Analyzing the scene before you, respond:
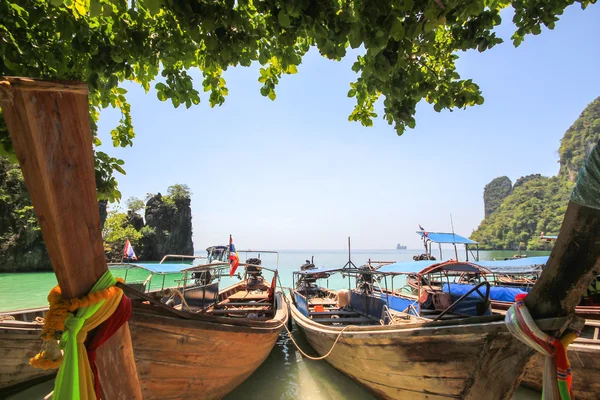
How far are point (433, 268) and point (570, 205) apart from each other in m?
Result: 4.45

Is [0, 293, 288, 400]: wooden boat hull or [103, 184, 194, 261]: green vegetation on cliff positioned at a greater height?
[103, 184, 194, 261]: green vegetation on cliff

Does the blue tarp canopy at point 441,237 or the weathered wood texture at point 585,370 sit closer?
the weathered wood texture at point 585,370

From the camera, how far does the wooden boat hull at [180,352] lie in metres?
2.89

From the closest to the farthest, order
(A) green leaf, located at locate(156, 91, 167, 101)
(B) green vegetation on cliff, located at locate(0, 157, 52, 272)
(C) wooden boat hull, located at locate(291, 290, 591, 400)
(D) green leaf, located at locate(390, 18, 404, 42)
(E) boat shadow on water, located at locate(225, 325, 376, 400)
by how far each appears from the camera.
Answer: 1. (D) green leaf, located at locate(390, 18, 404, 42)
2. (A) green leaf, located at locate(156, 91, 167, 101)
3. (C) wooden boat hull, located at locate(291, 290, 591, 400)
4. (E) boat shadow on water, located at locate(225, 325, 376, 400)
5. (B) green vegetation on cliff, located at locate(0, 157, 52, 272)

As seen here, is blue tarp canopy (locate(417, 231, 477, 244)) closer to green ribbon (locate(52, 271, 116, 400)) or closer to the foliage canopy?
the foliage canopy

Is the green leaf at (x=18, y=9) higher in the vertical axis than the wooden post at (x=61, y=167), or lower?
higher

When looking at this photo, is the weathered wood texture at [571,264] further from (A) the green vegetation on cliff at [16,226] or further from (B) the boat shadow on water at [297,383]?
(A) the green vegetation on cliff at [16,226]

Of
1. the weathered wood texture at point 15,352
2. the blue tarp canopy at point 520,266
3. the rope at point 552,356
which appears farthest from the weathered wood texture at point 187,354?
the blue tarp canopy at point 520,266

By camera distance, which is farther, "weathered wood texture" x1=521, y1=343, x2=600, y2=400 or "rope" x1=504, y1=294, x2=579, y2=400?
"weathered wood texture" x1=521, y1=343, x2=600, y2=400

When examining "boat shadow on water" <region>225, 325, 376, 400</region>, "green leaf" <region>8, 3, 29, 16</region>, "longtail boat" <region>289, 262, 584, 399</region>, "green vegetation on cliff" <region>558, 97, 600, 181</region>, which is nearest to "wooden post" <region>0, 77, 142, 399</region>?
"green leaf" <region>8, 3, 29, 16</region>

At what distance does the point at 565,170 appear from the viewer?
82125 millimetres

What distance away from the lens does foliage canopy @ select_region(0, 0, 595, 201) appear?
186 cm

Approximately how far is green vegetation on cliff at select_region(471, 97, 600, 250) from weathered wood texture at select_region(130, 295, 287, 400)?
71.2 meters

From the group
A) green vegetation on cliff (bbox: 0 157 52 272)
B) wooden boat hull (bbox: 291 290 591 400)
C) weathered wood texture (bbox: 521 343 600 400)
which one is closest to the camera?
wooden boat hull (bbox: 291 290 591 400)
